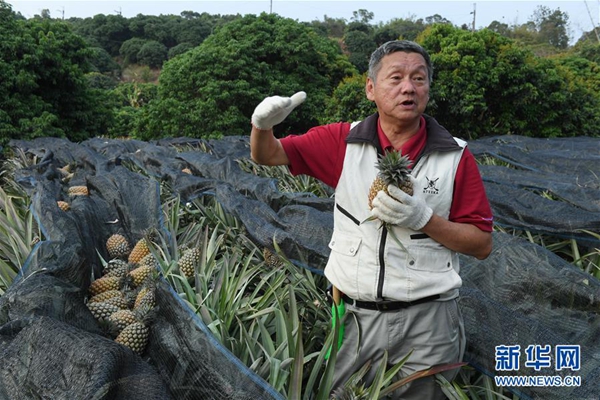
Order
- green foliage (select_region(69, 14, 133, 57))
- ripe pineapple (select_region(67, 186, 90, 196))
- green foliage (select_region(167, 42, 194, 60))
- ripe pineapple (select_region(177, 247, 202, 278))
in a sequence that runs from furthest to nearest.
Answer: green foliage (select_region(69, 14, 133, 57)) < green foliage (select_region(167, 42, 194, 60)) < ripe pineapple (select_region(67, 186, 90, 196)) < ripe pineapple (select_region(177, 247, 202, 278))

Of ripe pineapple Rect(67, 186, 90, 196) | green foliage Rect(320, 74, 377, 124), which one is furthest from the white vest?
green foliage Rect(320, 74, 377, 124)

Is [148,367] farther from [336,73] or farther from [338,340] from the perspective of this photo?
[336,73]

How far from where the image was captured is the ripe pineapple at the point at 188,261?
109 inches

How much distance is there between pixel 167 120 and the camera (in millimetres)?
13789

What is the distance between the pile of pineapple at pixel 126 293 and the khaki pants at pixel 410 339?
868 mm

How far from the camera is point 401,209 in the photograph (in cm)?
156

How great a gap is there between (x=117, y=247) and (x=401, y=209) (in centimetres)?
215

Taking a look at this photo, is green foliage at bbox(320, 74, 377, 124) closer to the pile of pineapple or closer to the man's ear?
the pile of pineapple

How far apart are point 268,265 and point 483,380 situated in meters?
1.40

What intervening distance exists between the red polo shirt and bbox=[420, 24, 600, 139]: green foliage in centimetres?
709

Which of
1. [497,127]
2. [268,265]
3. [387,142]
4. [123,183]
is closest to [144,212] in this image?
[123,183]

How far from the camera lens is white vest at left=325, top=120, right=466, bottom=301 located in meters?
1.72

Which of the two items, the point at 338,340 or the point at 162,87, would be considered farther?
the point at 162,87

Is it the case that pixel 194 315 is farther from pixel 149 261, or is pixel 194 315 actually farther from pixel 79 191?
pixel 79 191
